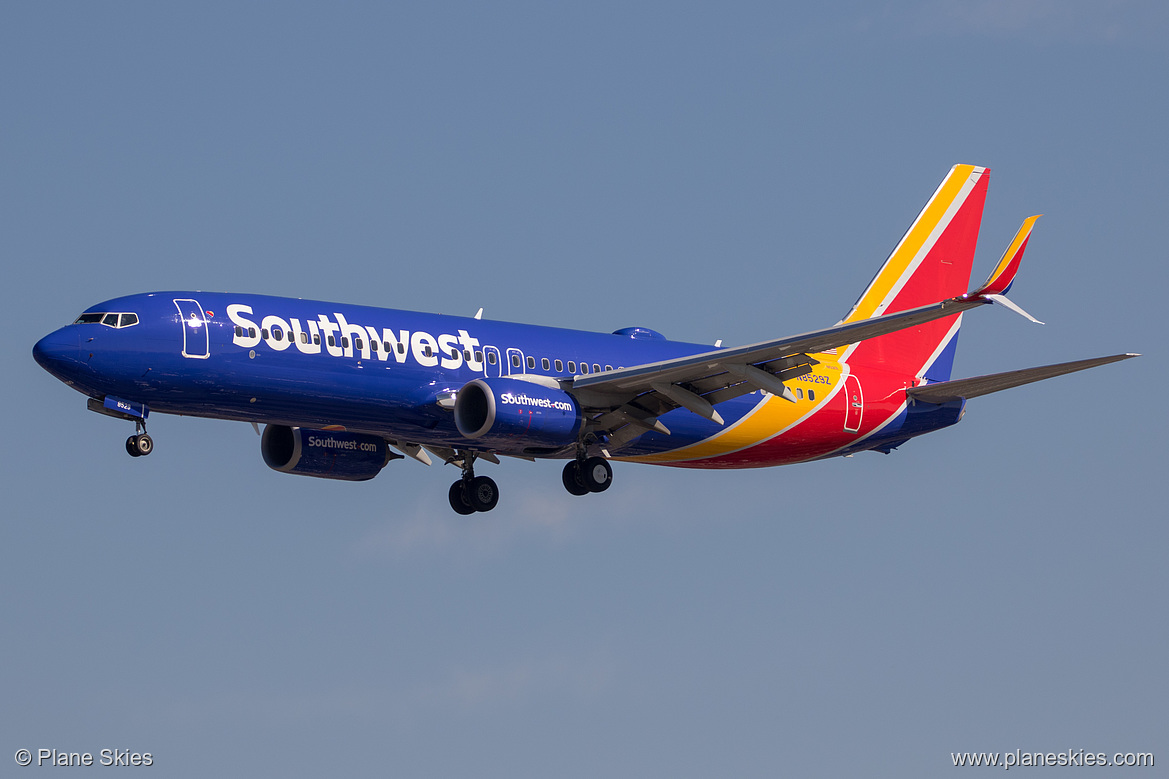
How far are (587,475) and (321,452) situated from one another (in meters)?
8.20

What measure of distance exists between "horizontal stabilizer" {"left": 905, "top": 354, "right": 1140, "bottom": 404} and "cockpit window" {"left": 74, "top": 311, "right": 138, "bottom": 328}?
23448 millimetres

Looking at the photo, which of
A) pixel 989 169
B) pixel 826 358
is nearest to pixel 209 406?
pixel 826 358

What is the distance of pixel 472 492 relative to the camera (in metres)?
48.0

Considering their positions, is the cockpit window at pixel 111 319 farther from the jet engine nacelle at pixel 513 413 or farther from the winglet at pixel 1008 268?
the winglet at pixel 1008 268

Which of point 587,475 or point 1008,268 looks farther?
point 587,475

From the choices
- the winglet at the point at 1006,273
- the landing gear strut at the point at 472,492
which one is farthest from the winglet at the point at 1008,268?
the landing gear strut at the point at 472,492

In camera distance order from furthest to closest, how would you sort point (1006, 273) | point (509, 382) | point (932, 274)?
point (932, 274), point (509, 382), point (1006, 273)

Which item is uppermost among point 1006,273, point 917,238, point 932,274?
point 917,238

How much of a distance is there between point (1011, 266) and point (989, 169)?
65.8ft

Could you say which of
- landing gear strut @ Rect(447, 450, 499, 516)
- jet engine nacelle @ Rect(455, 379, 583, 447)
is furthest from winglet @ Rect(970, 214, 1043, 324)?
landing gear strut @ Rect(447, 450, 499, 516)

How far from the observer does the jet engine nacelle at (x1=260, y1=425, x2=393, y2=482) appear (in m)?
47.0

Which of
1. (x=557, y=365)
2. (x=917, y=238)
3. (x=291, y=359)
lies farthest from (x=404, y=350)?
(x=917, y=238)

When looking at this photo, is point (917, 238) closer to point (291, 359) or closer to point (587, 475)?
point (587, 475)

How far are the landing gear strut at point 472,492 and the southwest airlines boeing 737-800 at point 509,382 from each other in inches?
1.7
